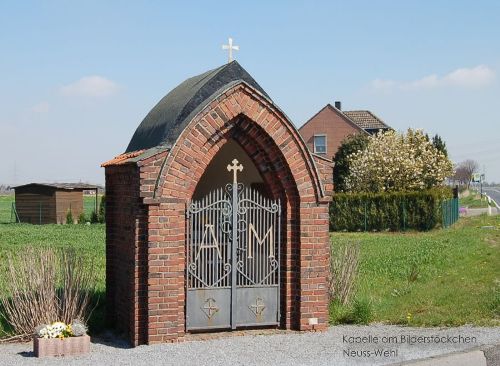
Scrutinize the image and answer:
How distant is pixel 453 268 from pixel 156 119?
421 inches

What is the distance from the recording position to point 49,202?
1655 inches

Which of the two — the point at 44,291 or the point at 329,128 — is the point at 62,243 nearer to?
the point at 44,291

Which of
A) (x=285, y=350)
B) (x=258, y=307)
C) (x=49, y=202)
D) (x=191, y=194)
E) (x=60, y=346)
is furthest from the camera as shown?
(x=49, y=202)

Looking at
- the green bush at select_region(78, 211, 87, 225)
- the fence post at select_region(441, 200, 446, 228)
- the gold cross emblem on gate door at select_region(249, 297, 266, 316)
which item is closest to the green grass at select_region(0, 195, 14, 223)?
the green bush at select_region(78, 211, 87, 225)

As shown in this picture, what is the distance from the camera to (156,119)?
38.1ft

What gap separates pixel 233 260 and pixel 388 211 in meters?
28.1

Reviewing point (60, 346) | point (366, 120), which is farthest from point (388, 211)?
point (60, 346)

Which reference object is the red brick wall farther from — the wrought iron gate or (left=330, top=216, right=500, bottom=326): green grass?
the wrought iron gate

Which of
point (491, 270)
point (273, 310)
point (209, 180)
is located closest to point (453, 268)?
point (491, 270)

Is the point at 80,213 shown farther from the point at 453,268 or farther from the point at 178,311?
the point at 178,311

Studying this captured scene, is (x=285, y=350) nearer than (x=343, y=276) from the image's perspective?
Yes

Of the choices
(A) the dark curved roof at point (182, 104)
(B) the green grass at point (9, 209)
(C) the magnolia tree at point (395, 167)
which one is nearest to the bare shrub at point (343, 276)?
(A) the dark curved roof at point (182, 104)

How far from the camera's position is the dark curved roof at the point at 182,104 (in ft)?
33.2

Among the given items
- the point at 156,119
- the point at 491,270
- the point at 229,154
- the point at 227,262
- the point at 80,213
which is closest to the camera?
the point at 227,262
